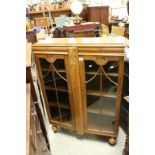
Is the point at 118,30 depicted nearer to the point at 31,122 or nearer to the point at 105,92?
the point at 105,92

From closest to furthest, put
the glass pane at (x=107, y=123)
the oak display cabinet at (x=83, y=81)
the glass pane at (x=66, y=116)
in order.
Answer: the oak display cabinet at (x=83, y=81) < the glass pane at (x=107, y=123) < the glass pane at (x=66, y=116)

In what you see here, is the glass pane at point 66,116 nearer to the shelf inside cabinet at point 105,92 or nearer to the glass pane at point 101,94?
the glass pane at point 101,94

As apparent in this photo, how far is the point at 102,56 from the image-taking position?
1.44m

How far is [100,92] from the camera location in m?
1.65

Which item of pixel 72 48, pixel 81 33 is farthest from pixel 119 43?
pixel 81 33

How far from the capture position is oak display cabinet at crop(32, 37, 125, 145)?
1.47m

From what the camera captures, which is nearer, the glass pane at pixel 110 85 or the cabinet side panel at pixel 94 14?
the glass pane at pixel 110 85

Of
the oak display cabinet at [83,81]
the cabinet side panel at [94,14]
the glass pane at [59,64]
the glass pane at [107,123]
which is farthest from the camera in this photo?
the cabinet side panel at [94,14]

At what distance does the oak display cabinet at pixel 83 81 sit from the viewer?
147cm

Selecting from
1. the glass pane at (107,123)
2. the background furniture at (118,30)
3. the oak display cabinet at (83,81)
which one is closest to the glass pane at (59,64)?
the oak display cabinet at (83,81)

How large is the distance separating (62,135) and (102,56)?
111 cm

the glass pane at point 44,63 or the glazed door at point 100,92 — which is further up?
the glass pane at point 44,63

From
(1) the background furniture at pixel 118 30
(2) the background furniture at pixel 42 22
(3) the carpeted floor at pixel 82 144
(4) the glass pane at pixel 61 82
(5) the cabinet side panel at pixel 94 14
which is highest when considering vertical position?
(5) the cabinet side panel at pixel 94 14
